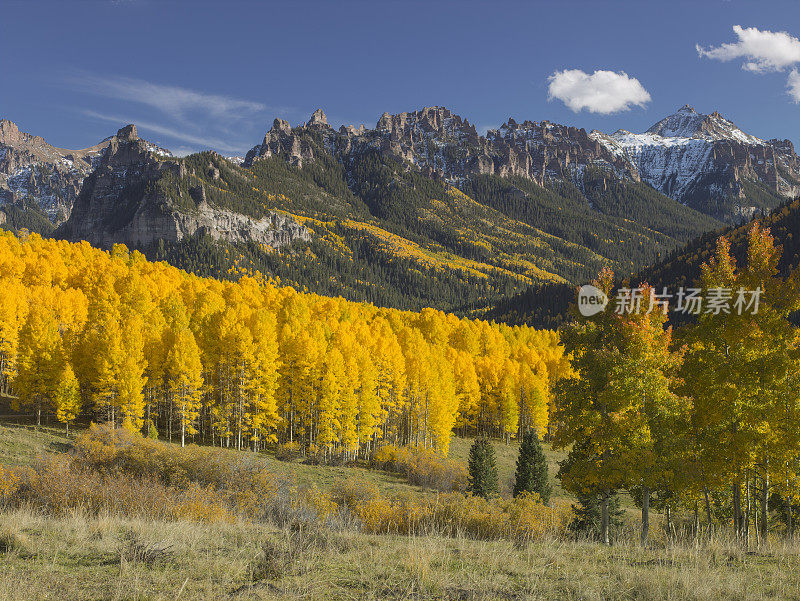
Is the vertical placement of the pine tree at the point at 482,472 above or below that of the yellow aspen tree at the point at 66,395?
below

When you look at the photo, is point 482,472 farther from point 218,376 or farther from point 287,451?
point 218,376

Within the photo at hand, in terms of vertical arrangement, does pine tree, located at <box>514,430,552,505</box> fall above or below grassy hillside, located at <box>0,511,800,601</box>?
below

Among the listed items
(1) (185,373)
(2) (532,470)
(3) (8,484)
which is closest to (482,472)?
(2) (532,470)

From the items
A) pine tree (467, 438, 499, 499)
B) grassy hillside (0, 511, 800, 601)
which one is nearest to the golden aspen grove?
pine tree (467, 438, 499, 499)

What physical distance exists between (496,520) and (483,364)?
179ft

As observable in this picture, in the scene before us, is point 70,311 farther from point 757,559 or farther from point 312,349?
point 757,559

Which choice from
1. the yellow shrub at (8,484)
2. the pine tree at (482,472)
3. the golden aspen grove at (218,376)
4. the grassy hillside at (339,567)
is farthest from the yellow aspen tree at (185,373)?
the grassy hillside at (339,567)

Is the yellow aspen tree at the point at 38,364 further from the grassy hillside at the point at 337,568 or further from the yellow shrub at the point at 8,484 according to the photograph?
the grassy hillside at the point at 337,568

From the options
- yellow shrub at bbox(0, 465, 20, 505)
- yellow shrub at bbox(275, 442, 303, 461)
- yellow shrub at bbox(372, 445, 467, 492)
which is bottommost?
yellow shrub at bbox(372, 445, 467, 492)

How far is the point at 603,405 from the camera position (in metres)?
18.6

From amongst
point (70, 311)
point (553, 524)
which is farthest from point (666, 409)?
point (70, 311)

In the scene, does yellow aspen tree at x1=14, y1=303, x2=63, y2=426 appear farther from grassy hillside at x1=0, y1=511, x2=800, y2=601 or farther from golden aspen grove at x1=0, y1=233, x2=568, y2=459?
grassy hillside at x1=0, y1=511, x2=800, y2=601

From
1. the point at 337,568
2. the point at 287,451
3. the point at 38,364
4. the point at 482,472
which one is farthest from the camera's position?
the point at 287,451

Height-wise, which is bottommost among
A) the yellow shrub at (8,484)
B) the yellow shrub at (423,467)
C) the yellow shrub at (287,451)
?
the yellow shrub at (423,467)
